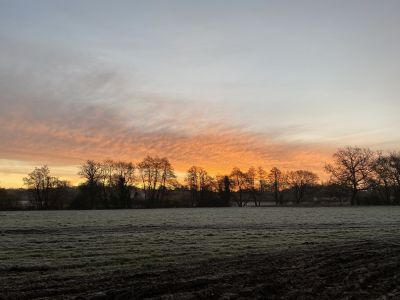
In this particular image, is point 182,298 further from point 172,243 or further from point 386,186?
point 386,186

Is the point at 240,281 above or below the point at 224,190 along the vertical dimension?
below

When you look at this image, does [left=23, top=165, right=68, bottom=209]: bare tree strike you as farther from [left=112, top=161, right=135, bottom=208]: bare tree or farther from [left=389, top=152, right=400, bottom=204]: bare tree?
[left=389, top=152, right=400, bottom=204]: bare tree

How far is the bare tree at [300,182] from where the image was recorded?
162625 mm

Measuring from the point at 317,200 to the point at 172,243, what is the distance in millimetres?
135536

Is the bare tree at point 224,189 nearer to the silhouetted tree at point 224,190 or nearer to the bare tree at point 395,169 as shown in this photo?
the silhouetted tree at point 224,190

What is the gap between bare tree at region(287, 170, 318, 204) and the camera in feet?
534

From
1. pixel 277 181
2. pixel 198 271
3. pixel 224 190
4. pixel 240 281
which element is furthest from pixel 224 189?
pixel 240 281

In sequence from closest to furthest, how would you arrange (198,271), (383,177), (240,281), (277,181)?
1. (240,281)
2. (198,271)
3. (383,177)
4. (277,181)

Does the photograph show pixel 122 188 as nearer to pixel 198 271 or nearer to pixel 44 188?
pixel 44 188

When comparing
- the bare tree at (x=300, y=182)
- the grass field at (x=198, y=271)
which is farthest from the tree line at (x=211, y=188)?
the grass field at (x=198, y=271)

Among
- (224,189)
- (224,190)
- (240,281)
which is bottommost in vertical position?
(240,281)

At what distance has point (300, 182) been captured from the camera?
173250mm

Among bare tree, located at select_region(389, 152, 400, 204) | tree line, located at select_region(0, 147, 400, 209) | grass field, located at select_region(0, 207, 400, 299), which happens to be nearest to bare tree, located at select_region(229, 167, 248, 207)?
tree line, located at select_region(0, 147, 400, 209)

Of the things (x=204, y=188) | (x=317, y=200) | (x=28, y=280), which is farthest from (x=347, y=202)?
(x=28, y=280)
